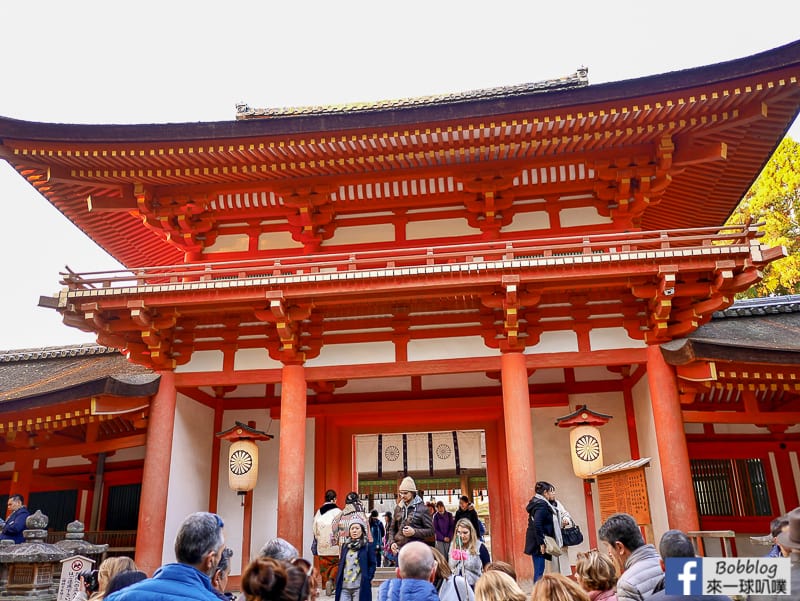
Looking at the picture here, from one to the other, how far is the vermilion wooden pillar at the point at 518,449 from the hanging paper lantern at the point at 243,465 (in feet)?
14.6

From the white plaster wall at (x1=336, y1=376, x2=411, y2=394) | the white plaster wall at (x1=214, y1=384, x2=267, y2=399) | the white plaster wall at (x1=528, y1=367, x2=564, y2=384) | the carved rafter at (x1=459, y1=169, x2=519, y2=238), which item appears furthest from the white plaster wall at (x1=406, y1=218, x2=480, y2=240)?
the white plaster wall at (x1=214, y1=384, x2=267, y2=399)

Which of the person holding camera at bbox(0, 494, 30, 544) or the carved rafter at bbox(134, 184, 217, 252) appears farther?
the carved rafter at bbox(134, 184, 217, 252)

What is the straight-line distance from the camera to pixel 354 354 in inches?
432

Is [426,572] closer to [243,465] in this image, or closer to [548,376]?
[243,465]

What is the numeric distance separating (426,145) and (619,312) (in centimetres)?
436

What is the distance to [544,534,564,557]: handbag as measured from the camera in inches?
289

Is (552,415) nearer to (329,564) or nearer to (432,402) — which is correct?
(432,402)

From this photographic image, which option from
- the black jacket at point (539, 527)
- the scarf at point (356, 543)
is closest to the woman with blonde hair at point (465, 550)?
the scarf at point (356, 543)

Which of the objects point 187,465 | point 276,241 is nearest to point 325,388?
point 187,465

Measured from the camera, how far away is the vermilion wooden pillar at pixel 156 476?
995cm

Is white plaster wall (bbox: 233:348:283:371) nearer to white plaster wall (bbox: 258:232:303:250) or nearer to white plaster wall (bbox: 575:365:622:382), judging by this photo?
white plaster wall (bbox: 258:232:303:250)

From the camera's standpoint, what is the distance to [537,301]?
10109 mm

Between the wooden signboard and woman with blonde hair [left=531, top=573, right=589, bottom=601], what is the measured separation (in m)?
6.07

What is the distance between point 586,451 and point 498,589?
717cm
